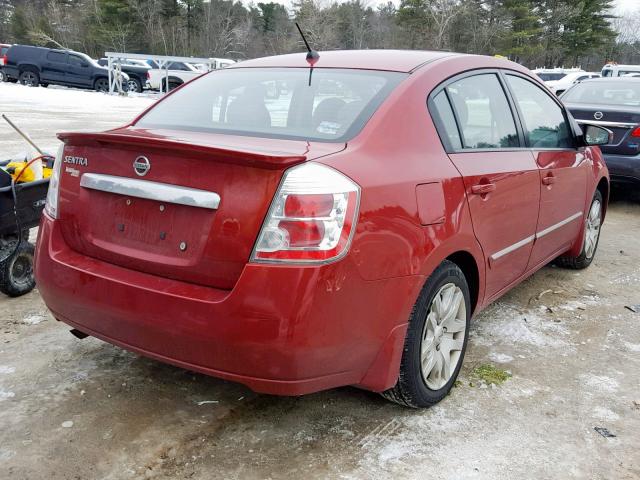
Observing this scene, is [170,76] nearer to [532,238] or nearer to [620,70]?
[620,70]

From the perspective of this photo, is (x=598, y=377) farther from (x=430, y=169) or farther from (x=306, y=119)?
(x=306, y=119)

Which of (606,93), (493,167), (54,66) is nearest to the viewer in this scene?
(493,167)

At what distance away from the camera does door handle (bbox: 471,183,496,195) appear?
278 cm

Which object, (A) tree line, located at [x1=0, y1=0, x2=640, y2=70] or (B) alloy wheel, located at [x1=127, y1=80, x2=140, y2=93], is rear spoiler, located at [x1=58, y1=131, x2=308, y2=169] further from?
(A) tree line, located at [x1=0, y1=0, x2=640, y2=70]

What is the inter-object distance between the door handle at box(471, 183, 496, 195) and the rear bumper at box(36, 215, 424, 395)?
613mm

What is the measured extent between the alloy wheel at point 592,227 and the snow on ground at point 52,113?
6.30 m

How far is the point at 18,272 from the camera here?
3.98 m

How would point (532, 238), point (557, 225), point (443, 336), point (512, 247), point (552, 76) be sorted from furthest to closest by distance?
1. point (552, 76)
2. point (557, 225)
3. point (532, 238)
4. point (512, 247)
5. point (443, 336)

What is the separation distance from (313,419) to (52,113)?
15497 mm

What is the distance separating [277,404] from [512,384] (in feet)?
3.93

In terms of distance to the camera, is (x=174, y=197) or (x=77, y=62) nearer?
(x=174, y=197)

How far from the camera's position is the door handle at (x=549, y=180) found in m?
3.54

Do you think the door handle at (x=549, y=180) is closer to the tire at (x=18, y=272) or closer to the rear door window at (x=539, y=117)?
the rear door window at (x=539, y=117)

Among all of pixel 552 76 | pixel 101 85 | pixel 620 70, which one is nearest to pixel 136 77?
pixel 101 85
